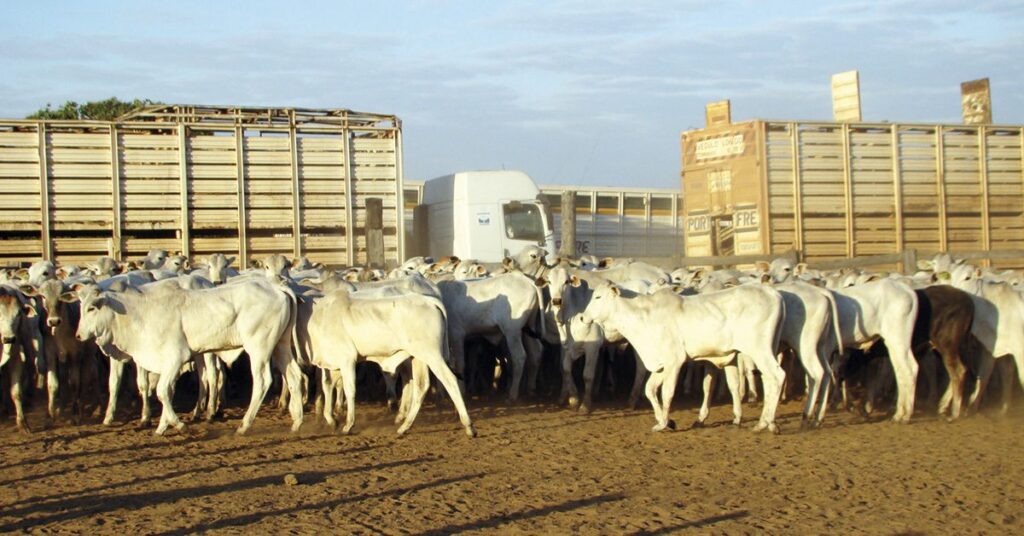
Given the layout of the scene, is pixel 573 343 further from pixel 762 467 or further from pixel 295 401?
pixel 762 467

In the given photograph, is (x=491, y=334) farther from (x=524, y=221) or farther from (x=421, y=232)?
(x=421, y=232)

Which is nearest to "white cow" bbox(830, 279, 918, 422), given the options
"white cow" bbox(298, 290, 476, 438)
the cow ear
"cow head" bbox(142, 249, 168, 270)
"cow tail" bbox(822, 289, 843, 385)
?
"cow tail" bbox(822, 289, 843, 385)

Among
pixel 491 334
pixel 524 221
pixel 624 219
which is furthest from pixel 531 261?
pixel 624 219


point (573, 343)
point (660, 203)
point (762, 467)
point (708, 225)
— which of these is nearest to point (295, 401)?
point (573, 343)

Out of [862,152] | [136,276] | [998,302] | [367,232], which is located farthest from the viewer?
[862,152]

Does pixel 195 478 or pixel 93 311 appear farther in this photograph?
pixel 93 311

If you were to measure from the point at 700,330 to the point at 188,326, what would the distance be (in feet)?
18.5

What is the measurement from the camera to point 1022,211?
29.6m

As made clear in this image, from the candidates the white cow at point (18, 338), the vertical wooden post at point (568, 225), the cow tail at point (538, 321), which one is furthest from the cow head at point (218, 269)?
the vertical wooden post at point (568, 225)

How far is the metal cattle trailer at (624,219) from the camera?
37188 millimetres

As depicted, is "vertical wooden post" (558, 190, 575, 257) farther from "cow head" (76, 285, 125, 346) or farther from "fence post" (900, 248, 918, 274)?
"cow head" (76, 285, 125, 346)

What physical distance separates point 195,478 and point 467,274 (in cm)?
906

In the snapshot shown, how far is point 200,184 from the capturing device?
80.0 ft

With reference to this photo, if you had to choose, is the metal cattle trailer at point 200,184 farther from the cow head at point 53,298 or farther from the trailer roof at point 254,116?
the cow head at point 53,298
